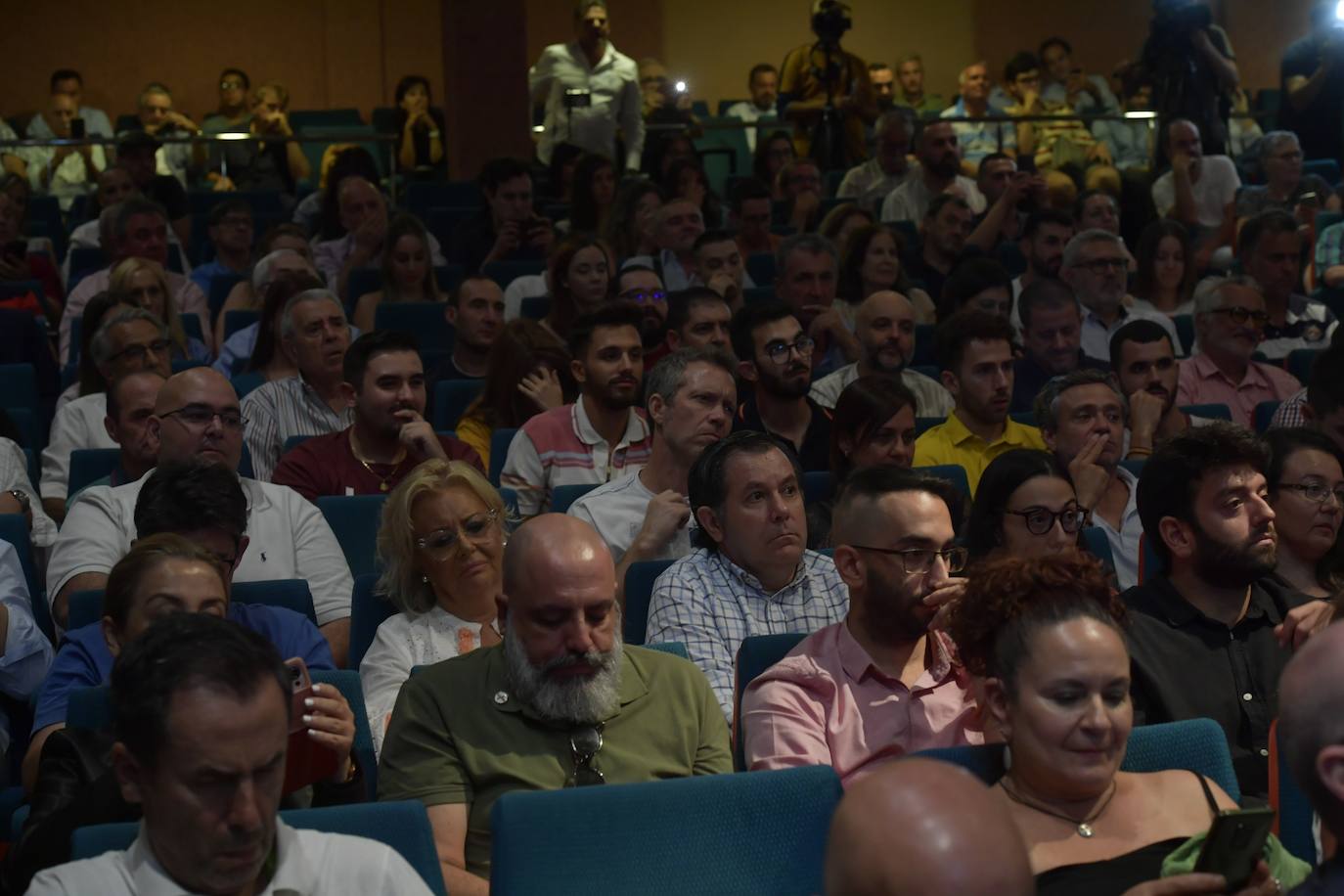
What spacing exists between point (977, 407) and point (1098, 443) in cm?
60

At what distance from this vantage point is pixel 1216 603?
3.12m

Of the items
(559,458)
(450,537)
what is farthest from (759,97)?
(450,537)

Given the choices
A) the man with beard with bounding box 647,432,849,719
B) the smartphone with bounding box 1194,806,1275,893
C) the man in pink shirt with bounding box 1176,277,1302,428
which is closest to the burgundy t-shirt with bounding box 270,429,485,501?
the man with beard with bounding box 647,432,849,719

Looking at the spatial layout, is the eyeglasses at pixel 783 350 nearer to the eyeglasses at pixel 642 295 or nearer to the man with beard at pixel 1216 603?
the eyeglasses at pixel 642 295

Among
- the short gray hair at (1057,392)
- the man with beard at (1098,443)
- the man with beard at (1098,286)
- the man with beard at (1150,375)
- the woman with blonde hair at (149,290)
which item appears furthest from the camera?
the man with beard at (1098,286)

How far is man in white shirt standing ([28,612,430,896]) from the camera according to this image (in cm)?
193

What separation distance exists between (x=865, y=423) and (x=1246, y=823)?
2295 mm

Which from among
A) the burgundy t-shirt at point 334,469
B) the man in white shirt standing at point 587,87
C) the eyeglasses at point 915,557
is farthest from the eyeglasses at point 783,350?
the man in white shirt standing at point 587,87

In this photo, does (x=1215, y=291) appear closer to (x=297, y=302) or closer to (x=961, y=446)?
(x=961, y=446)

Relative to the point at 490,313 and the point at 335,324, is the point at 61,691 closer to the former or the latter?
the point at 335,324

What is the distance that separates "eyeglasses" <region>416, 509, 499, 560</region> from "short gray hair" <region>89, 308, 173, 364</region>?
2.04 metres

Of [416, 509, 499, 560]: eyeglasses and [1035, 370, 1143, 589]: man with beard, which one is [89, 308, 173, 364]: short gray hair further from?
[1035, 370, 1143, 589]: man with beard

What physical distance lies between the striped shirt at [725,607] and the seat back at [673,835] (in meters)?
0.87

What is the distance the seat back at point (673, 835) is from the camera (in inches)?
85.7
